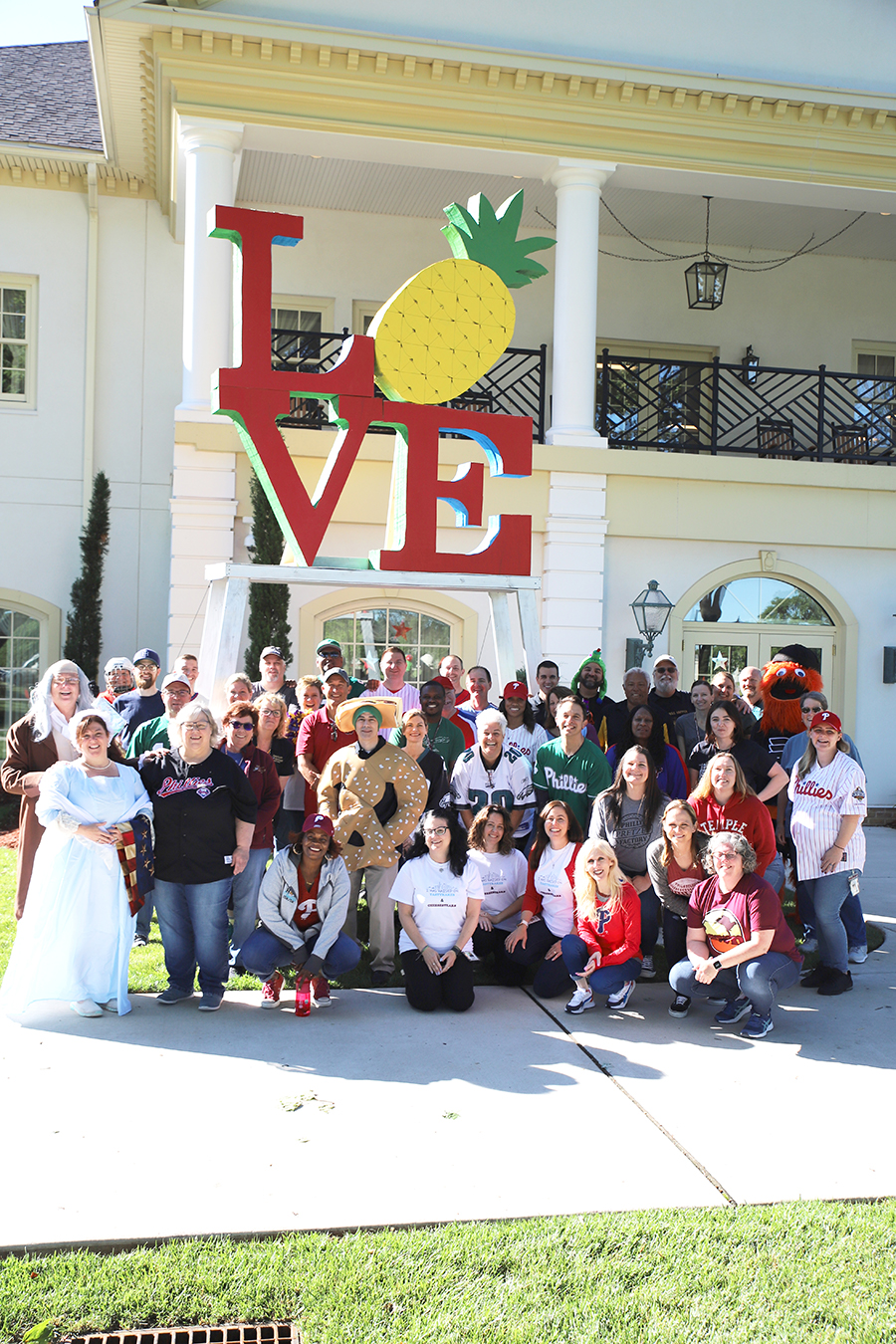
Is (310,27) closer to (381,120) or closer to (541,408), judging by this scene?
(381,120)

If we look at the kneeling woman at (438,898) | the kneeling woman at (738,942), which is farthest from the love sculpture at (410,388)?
the kneeling woman at (738,942)

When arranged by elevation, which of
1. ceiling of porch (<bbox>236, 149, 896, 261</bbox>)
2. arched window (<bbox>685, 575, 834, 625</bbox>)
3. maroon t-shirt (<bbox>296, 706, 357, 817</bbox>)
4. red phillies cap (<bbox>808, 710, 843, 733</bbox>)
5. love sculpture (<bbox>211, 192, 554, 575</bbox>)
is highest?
ceiling of porch (<bbox>236, 149, 896, 261</bbox>)

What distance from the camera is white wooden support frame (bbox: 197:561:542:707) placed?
739 cm

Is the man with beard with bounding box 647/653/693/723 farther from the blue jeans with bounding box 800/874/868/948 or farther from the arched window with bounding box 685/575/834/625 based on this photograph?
the arched window with bounding box 685/575/834/625

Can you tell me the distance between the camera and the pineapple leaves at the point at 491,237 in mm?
8305

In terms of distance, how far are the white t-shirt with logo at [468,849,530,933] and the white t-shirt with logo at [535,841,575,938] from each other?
0.17 m

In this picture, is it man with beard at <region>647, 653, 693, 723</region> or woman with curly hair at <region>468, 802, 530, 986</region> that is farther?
man with beard at <region>647, 653, 693, 723</region>

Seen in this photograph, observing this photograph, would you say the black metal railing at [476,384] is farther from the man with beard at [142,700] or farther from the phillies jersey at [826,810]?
the phillies jersey at [826,810]

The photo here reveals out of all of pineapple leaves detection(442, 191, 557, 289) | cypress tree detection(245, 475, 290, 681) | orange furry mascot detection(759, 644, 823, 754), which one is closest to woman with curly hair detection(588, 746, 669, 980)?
orange furry mascot detection(759, 644, 823, 754)

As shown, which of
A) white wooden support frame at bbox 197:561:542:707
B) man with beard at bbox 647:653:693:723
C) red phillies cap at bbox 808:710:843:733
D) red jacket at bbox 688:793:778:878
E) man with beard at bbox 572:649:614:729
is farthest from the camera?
man with beard at bbox 647:653:693:723

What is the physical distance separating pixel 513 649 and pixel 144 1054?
4362 millimetres

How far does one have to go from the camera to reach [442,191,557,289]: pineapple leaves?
27.2 feet

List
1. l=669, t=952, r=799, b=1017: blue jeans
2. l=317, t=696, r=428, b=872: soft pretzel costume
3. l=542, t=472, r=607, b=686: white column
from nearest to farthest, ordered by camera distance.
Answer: l=669, t=952, r=799, b=1017: blue jeans → l=317, t=696, r=428, b=872: soft pretzel costume → l=542, t=472, r=607, b=686: white column

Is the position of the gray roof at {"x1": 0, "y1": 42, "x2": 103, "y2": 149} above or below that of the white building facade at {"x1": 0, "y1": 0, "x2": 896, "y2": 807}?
above
